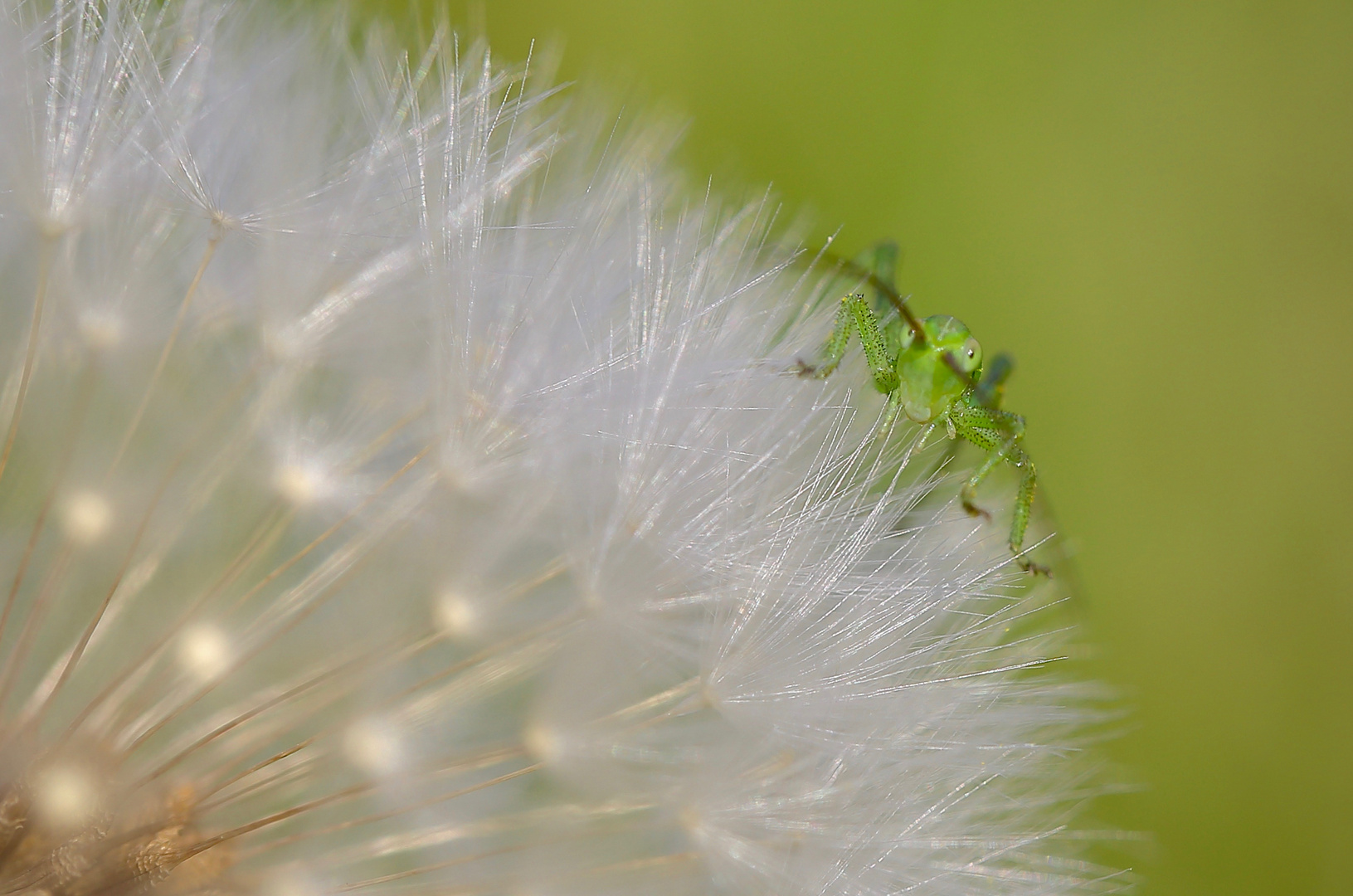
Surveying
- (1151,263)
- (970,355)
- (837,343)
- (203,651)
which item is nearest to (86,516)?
(203,651)

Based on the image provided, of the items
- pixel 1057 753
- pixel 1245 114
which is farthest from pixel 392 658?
pixel 1245 114

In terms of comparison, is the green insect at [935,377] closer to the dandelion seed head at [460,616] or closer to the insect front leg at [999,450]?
the insect front leg at [999,450]

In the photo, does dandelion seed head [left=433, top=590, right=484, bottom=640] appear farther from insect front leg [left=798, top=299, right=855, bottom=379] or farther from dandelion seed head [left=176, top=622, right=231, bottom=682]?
insect front leg [left=798, top=299, right=855, bottom=379]

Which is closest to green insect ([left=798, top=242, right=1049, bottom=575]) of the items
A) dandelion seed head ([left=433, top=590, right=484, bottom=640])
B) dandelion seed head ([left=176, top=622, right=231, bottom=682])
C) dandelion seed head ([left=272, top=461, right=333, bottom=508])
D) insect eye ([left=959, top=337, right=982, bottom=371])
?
insect eye ([left=959, top=337, right=982, bottom=371])

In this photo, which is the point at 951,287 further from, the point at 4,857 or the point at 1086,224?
the point at 4,857

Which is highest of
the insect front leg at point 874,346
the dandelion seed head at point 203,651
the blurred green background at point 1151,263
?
the blurred green background at point 1151,263

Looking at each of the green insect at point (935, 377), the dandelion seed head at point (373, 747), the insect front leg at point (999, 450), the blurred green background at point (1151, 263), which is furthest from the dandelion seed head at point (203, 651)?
the blurred green background at point (1151, 263)

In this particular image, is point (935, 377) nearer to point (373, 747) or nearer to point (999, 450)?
point (999, 450)
